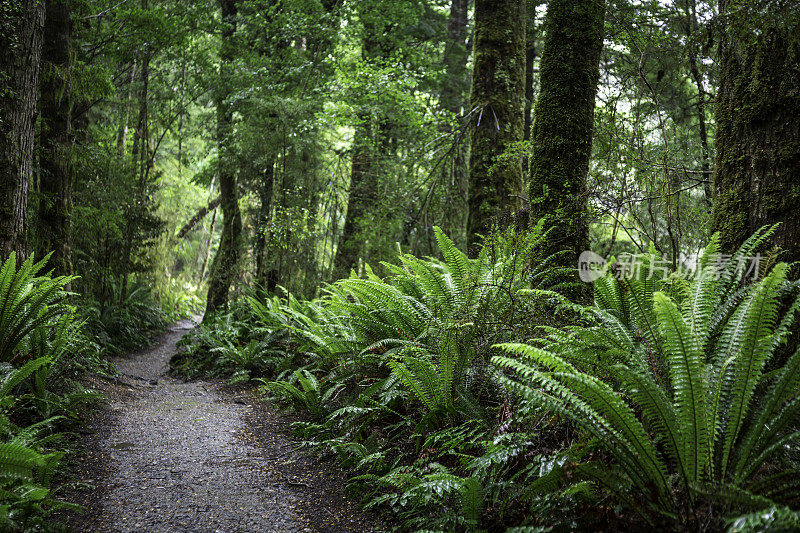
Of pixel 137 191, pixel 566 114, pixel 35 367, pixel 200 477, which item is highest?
pixel 566 114

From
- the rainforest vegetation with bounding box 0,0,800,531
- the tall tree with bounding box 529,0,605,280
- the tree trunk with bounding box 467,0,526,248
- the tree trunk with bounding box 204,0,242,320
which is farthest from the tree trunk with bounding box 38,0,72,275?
the tall tree with bounding box 529,0,605,280

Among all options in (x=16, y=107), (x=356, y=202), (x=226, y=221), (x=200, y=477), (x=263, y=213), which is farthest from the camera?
(x=226, y=221)

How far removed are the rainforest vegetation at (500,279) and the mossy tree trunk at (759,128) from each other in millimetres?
12

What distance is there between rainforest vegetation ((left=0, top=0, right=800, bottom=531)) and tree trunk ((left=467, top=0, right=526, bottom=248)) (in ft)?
0.10

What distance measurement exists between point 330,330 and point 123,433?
2.08 meters

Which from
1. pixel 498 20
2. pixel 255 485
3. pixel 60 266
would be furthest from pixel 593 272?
pixel 60 266

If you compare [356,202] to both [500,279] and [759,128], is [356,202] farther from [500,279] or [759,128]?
[759,128]

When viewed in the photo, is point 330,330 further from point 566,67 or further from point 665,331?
point 665,331

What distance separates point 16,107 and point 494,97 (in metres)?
5.04

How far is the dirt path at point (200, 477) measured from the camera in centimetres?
263

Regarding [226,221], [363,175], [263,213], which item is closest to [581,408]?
[363,175]

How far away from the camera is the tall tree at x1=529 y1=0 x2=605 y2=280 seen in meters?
3.92

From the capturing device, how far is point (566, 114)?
156 inches

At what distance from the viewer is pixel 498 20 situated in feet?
19.3
